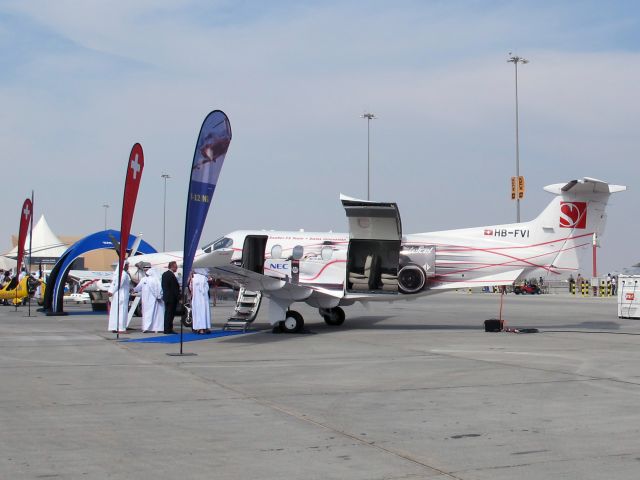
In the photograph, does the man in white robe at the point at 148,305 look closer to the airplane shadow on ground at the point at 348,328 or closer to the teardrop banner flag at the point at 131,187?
the teardrop banner flag at the point at 131,187

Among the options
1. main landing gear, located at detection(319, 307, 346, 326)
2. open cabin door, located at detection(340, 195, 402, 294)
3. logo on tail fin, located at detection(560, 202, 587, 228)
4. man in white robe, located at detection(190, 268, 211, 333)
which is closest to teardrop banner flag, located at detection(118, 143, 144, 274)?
man in white robe, located at detection(190, 268, 211, 333)

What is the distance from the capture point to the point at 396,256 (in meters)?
20.8

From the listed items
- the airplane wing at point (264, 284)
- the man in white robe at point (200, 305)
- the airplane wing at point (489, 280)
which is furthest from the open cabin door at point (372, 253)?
the man in white robe at point (200, 305)

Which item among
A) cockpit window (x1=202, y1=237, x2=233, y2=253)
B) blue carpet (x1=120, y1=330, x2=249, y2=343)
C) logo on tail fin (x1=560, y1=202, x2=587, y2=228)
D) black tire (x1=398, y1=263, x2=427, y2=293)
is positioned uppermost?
logo on tail fin (x1=560, y1=202, x2=587, y2=228)

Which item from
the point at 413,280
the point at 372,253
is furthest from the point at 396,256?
the point at 413,280

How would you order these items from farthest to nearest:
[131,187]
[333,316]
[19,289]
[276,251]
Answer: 1. [19,289]
2. [333,316]
3. [276,251]
4. [131,187]

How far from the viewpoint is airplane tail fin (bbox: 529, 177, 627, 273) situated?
65.5ft

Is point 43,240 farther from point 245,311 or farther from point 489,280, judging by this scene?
point 489,280

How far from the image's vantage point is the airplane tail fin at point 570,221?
20.0 metres

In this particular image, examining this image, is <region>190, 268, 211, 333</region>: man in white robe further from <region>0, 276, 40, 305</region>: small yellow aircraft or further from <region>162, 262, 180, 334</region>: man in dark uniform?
<region>0, 276, 40, 305</region>: small yellow aircraft

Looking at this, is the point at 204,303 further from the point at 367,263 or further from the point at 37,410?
the point at 37,410

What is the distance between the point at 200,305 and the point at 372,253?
4.98 m

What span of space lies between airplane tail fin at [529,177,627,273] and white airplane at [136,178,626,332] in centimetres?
3

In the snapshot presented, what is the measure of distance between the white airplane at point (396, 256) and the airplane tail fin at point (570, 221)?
0.03 m
